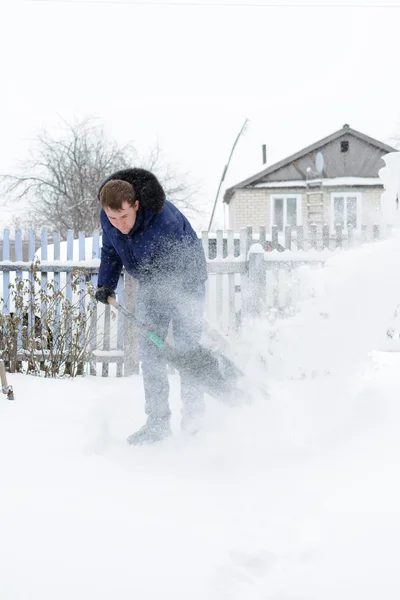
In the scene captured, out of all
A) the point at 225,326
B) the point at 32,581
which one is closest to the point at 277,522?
the point at 32,581

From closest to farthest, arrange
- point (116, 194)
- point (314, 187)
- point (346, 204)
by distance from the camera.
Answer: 1. point (116, 194)
2. point (314, 187)
3. point (346, 204)

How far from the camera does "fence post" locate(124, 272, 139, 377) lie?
4977mm

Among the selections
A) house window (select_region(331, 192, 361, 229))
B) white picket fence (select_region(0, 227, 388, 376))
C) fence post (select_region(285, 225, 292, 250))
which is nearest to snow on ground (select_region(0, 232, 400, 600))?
white picket fence (select_region(0, 227, 388, 376))

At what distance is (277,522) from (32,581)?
773mm

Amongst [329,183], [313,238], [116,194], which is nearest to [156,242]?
[116,194]

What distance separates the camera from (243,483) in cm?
225

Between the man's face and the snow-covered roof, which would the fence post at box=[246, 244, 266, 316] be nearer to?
the man's face

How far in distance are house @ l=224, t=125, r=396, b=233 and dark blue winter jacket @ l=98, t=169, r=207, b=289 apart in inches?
669

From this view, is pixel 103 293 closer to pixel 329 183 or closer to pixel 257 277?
pixel 257 277

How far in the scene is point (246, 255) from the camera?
5.16 m

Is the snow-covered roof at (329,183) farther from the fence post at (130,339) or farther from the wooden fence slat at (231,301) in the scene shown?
the fence post at (130,339)

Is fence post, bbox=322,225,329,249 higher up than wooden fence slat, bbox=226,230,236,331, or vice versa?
fence post, bbox=322,225,329,249

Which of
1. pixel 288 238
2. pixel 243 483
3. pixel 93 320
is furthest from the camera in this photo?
pixel 288 238

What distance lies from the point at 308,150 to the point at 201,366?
60.3 ft
